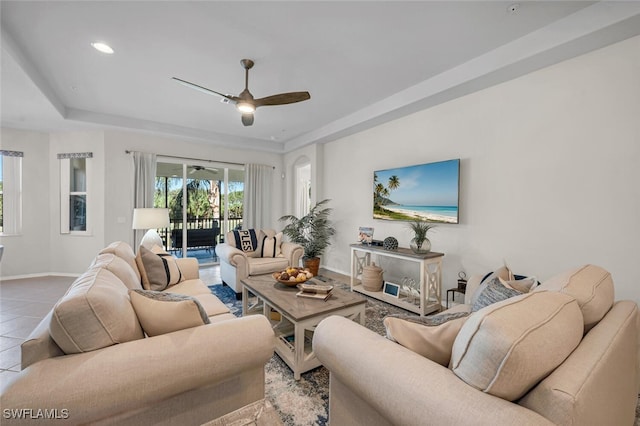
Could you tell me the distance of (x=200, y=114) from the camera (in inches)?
167

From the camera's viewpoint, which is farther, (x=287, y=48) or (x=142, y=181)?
(x=142, y=181)

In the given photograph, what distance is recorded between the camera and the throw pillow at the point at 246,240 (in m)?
4.07

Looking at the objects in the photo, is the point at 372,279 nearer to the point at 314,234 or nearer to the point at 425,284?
the point at 425,284

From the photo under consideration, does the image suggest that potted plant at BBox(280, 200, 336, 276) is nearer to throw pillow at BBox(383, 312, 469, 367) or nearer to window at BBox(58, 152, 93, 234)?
window at BBox(58, 152, 93, 234)

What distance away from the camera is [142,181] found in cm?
477

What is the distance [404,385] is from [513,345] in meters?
0.35

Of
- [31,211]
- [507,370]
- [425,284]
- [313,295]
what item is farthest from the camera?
[31,211]

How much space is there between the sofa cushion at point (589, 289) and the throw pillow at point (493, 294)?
16cm

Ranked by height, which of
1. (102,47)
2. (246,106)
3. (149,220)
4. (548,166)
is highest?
(102,47)

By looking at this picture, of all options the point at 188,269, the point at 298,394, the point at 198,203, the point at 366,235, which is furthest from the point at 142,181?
the point at 298,394

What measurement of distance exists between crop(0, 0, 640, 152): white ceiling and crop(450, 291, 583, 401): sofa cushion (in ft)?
7.32

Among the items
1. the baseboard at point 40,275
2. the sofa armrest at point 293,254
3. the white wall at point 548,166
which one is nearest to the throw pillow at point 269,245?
the sofa armrest at point 293,254

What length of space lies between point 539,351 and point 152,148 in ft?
19.3

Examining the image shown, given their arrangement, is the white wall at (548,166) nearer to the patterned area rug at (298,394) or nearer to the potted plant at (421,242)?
the potted plant at (421,242)
